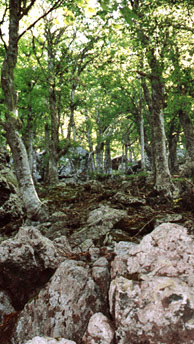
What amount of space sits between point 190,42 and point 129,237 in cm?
1029

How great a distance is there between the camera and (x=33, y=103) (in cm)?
1814

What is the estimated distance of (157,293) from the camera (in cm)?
215

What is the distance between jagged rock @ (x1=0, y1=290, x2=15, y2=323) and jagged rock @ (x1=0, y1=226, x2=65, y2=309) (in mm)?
61

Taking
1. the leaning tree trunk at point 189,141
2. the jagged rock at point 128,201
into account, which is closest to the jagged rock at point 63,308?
the jagged rock at point 128,201

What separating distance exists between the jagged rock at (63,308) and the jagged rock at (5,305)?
39cm

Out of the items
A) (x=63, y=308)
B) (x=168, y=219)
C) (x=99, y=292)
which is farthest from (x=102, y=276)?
(x=168, y=219)

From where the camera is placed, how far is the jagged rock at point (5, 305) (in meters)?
3.21

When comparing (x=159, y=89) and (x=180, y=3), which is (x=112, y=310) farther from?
(x=180, y=3)

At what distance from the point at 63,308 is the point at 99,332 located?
2.36ft

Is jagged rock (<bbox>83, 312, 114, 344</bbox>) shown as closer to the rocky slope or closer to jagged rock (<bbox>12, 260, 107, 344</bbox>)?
the rocky slope

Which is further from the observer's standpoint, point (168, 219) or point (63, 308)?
point (168, 219)

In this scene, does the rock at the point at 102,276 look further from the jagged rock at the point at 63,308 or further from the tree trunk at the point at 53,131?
the tree trunk at the point at 53,131

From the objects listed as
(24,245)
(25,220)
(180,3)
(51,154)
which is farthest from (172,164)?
(24,245)

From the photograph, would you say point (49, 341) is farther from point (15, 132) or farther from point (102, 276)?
point (15, 132)
